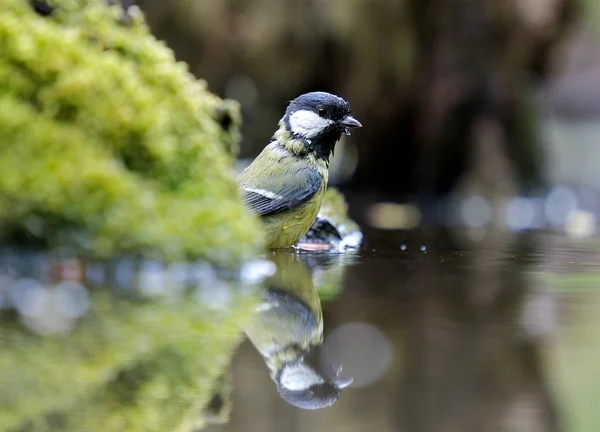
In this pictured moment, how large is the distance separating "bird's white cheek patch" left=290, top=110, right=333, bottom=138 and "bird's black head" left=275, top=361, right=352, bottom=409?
2.69 metres

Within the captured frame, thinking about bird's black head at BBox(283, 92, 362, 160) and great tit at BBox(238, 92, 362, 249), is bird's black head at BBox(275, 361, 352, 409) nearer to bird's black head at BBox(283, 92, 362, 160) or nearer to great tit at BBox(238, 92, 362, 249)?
great tit at BBox(238, 92, 362, 249)

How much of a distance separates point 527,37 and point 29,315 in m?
8.84

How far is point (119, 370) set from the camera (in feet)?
5.84

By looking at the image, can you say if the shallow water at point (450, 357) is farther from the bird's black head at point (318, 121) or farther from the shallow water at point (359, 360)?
the bird's black head at point (318, 121)

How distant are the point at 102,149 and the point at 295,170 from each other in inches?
56.2

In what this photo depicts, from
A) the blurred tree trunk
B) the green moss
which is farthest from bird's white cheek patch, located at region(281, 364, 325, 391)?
the blurred tree trunk

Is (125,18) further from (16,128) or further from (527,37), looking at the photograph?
(527,37)

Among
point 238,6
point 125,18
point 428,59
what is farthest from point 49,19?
point 428,59

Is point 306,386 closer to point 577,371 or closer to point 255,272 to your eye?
point 577,371

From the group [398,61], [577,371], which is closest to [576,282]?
[577,371]

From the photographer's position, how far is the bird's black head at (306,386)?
1.74 m

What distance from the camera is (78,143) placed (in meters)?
2.98

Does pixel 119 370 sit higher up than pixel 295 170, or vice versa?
pixel 295 170

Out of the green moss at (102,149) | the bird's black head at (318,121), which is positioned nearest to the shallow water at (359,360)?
the green moss at (102,149)
